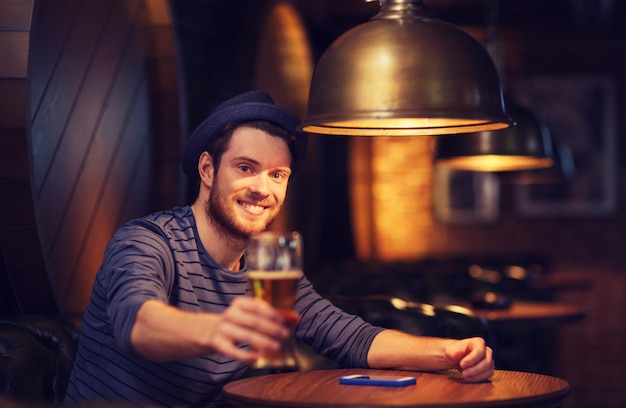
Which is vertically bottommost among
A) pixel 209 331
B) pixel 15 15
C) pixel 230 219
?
pixel 209 331

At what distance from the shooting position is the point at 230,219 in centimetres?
218

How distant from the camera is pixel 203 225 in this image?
7.55ft

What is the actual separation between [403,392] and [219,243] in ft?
2.06

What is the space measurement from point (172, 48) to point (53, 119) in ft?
2.47

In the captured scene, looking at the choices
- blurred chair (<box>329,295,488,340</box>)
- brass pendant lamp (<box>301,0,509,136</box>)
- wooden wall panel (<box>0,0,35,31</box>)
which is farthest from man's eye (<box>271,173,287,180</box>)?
blurred chair (<box>329,295,488,340</box>)

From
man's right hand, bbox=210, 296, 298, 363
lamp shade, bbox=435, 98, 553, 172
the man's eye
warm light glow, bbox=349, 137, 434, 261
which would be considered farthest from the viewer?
warm light glow, bbox=349, 137, 434, 261

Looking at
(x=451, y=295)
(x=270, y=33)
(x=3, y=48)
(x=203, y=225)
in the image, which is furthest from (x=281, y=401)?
(x=451, y=295)

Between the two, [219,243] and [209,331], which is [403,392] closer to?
[209,331]

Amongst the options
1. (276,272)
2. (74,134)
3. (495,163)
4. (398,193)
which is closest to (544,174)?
(495,163)

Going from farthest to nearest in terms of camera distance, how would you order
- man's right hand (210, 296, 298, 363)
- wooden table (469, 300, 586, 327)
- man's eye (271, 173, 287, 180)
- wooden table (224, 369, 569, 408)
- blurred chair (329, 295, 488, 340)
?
wooden table (469, 300, 586, 327) → blurred chair (329, 295, 488, 340) → man's eye (271, 173, 287, 180) → wooden table (224, 369, 569, 408) → man's right hand (210, 296, 298, 363)

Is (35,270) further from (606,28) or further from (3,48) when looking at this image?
(606,28)

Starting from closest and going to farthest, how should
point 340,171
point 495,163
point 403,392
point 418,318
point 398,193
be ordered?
point 403,392
point 418,318
point 495,163
point 340,171
point 398,193

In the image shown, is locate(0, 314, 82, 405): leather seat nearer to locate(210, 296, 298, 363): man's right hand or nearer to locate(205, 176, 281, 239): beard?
locate(205, 176, 281, 239): beard

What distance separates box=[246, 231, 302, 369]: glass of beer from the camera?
151cm
